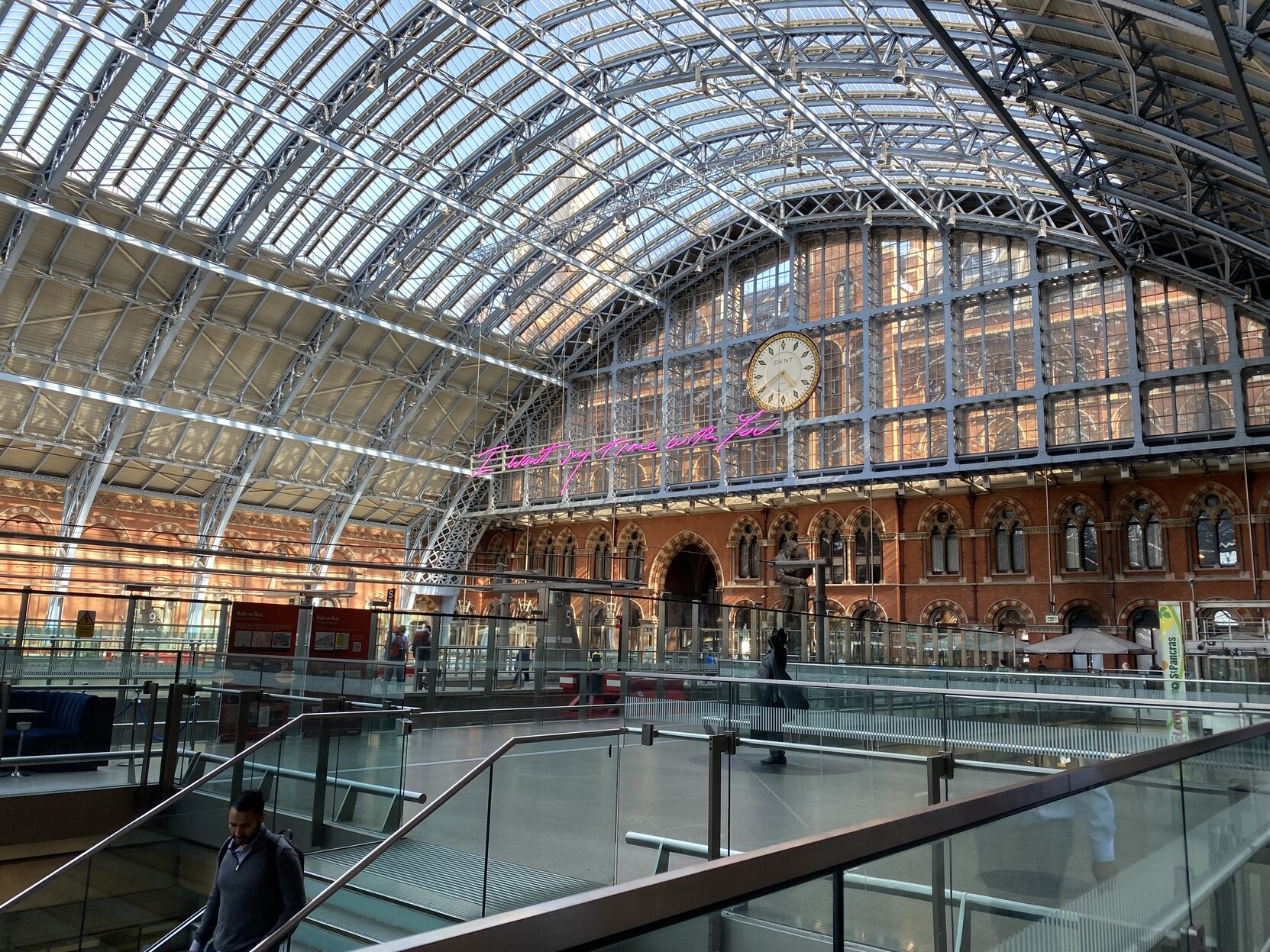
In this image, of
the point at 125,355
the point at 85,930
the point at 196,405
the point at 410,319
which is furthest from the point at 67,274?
the point at 85,930

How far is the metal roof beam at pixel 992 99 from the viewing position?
1506 centimetres

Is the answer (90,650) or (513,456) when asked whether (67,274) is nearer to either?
(513,456)

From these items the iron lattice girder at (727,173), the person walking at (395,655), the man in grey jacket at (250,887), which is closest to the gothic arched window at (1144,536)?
the iron lattice girder at (727,173)

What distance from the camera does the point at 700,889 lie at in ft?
4.61

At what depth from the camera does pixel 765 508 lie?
127 feet

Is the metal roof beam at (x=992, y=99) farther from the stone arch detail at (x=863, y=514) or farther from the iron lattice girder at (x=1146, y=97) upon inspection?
the stone arch detail at (x=863, y=514)

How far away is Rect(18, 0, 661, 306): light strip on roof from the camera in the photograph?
2139 centimetres

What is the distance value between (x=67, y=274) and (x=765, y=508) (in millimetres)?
25583

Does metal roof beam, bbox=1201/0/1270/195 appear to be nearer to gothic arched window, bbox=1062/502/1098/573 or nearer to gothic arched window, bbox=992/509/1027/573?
gothic arched window, bbox=1062/502/1098/573

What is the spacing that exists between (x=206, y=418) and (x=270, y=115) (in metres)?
12.5

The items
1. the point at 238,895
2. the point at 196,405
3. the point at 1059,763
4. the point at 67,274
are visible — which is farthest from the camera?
the point at 196,405

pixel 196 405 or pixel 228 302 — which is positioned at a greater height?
pixel 228 302

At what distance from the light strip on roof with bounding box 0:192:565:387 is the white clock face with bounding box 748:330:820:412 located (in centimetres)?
1086

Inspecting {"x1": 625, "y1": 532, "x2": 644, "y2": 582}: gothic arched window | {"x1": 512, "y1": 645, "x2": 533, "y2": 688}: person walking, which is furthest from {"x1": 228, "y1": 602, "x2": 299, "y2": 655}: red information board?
{"x1": 625, "y1": 532, "x2": 644, "y2": 582}: gothic arched window
